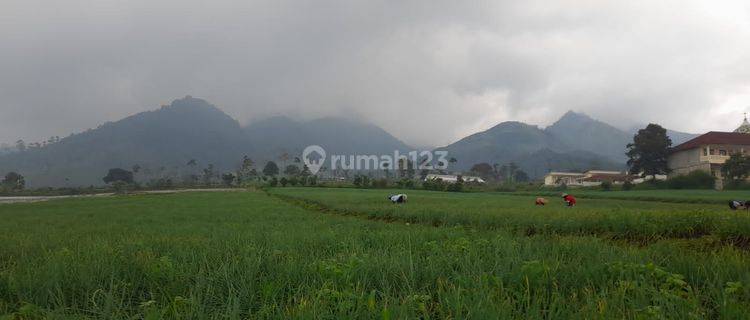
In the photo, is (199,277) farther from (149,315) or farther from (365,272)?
(365,272)

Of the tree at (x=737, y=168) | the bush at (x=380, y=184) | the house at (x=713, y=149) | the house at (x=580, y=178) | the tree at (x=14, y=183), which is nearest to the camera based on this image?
the tree at (x=737, y=168)

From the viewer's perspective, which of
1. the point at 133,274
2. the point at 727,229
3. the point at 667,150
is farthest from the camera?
the point at 667,150

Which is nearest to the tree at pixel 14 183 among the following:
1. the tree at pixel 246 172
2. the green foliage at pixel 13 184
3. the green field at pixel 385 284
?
the green foliage at pixel 13 184

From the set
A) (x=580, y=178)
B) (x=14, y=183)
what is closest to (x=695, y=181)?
(x=580, y=178)

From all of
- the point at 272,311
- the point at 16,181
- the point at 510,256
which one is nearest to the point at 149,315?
the point at 272,311

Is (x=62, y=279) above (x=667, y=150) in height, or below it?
below

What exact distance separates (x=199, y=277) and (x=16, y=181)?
15563cm

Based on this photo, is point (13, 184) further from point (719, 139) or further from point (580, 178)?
point (719, 139)

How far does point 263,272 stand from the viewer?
4.13m

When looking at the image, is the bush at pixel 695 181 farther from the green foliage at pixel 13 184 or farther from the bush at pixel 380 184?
the green foliage at pixel 13 184

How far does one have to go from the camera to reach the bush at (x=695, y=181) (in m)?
52.8

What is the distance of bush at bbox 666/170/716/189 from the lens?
52781 millimetres

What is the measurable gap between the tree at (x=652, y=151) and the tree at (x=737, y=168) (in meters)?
16.9

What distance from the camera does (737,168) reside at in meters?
53.8
